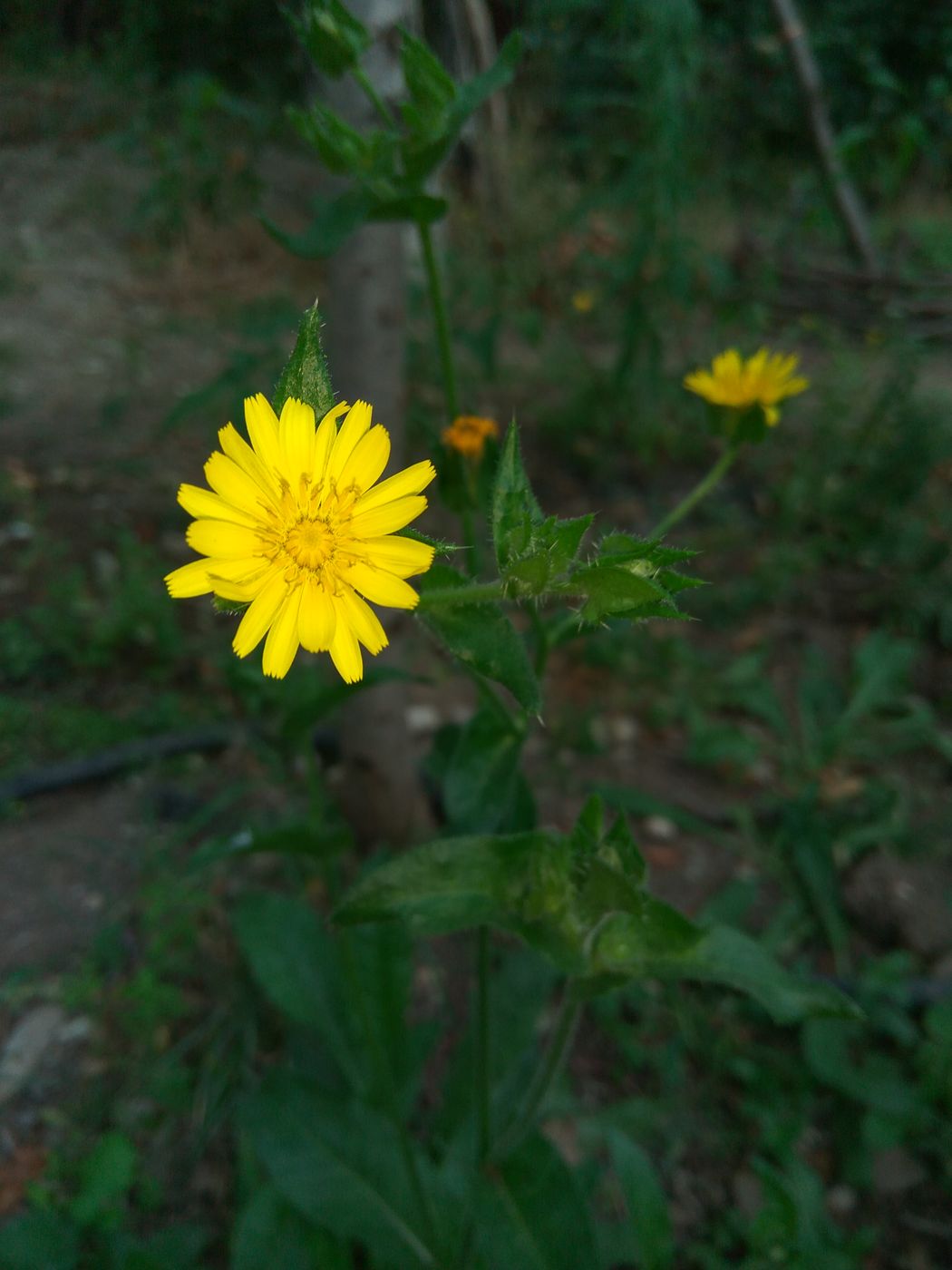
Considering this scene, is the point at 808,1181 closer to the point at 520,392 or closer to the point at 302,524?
the point at 302,524

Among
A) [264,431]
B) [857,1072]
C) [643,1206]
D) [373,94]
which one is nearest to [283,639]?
[264,431]

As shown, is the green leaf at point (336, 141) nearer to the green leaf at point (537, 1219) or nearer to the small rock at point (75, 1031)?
the green leaf at point (537, 1219)

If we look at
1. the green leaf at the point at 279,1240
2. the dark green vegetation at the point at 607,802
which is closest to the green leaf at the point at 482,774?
the dark green vegetation at the point at 607,802

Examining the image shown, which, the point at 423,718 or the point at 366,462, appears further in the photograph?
the point at 423,718

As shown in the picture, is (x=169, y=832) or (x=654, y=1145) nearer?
(x=654, y=1145)

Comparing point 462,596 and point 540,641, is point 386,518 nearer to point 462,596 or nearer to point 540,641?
point 462,596

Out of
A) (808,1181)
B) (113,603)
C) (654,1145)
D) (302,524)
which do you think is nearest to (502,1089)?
(654,1145)

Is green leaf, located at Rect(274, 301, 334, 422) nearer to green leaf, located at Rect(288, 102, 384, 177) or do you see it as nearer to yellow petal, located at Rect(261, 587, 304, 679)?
yellow petal, located at Rect(261, 587, 304, 679)
